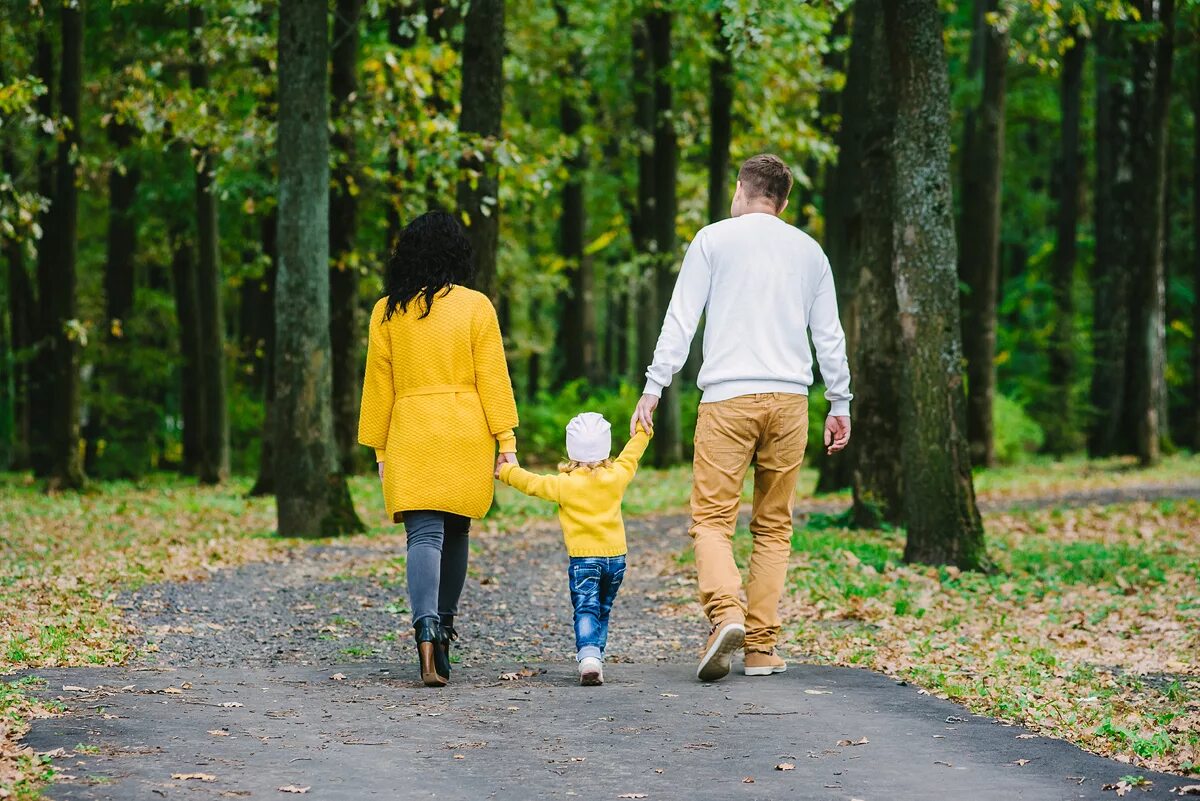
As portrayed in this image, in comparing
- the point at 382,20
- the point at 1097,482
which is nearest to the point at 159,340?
the point at 382,20

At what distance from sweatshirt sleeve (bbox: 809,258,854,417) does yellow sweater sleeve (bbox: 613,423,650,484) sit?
1034mm

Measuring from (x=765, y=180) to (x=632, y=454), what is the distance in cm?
157

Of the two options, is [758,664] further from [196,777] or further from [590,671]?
[196,777]

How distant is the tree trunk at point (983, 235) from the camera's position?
2270 cm

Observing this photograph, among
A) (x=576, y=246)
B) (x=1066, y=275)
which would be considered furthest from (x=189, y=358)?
(x=1066, y=275)

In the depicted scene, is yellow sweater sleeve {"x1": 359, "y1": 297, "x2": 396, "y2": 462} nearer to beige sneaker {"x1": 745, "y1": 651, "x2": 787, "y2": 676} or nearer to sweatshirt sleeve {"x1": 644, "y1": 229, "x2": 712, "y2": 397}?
sweatshirt sleeve {"x1": 644, "y1": 229, "x2": 712, "y2": 397}

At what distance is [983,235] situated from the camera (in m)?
23.7

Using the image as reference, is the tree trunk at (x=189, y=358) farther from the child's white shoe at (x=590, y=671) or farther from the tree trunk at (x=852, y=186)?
the child's white shoe at (x=590, y=671)

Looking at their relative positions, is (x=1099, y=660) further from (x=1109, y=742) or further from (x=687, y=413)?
(x=687, y=413)

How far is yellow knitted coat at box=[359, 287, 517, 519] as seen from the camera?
6.71 m

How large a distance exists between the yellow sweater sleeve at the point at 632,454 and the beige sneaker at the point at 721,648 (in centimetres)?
85

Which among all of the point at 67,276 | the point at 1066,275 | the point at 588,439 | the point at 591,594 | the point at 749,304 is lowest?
the point at 591,594

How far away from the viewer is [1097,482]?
21656 mm

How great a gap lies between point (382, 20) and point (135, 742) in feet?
54.7
